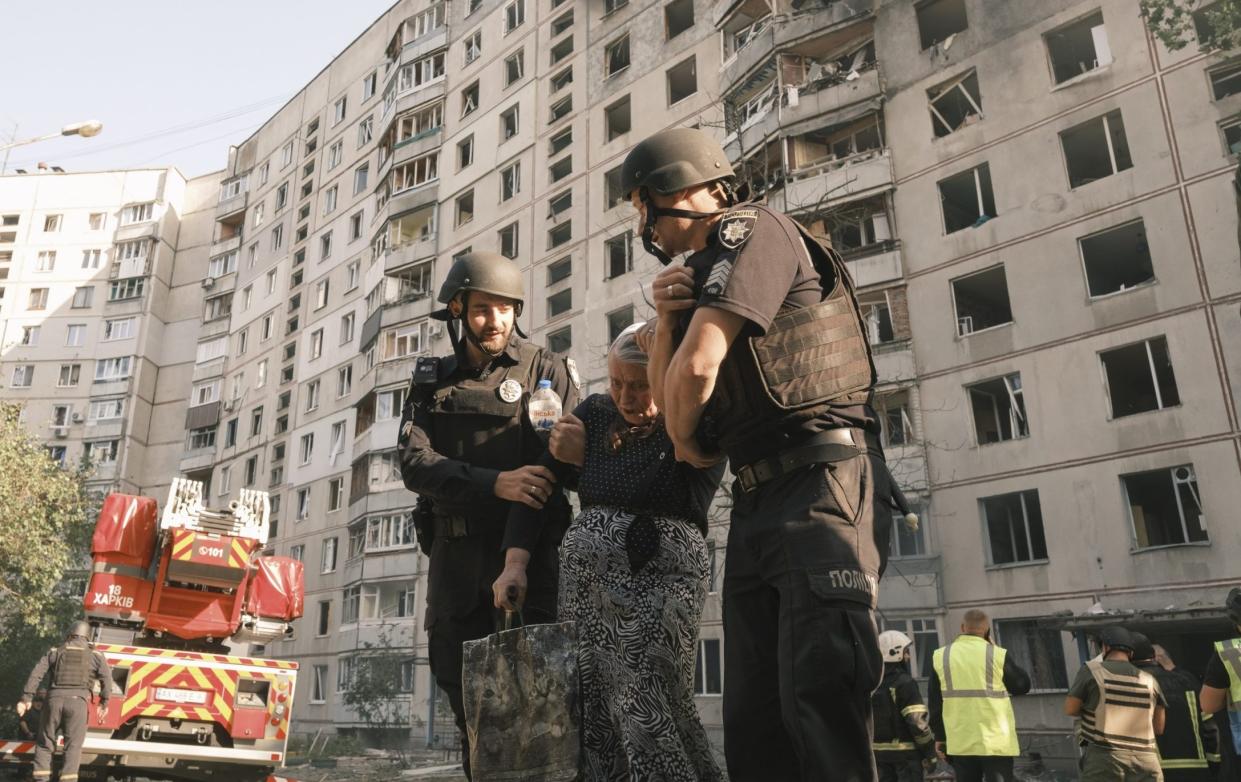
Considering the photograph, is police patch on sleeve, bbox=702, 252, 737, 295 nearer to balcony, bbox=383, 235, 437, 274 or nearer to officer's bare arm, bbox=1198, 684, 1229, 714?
officer's bare arm, bbox=1198, 684, 1229, 714

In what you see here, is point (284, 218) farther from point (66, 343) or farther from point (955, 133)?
point (955, 133)

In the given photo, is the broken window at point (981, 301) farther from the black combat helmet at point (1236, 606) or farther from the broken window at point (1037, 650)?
the black combat helmet at point (1236, 606)

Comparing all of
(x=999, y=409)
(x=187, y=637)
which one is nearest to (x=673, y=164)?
(x=187, y=637)

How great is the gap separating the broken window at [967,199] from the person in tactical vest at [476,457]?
22.7 m

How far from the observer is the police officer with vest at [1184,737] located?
8.12 meters

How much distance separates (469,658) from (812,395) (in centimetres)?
172

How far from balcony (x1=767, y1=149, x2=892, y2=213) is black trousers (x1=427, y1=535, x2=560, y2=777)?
915 inches

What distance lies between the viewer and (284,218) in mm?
55250

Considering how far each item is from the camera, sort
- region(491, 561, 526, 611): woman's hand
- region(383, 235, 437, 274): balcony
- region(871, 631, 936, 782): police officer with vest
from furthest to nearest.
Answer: region(383, 235, 437, 274): balcony
region(871, 631, 936, 782): police officer with vest
region(491, 561, 526, 611): woman's hand

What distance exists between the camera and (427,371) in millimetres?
4578

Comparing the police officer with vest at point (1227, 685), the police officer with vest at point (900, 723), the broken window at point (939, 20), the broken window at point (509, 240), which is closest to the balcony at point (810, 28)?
the broken window at point (939, 20)

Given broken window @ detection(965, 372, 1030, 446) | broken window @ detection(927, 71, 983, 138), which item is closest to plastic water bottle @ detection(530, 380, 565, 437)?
broken window @ detection(965, 372, 1030, 446)

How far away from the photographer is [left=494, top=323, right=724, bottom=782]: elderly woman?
334 centimetres

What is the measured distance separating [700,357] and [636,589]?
1.25 m
